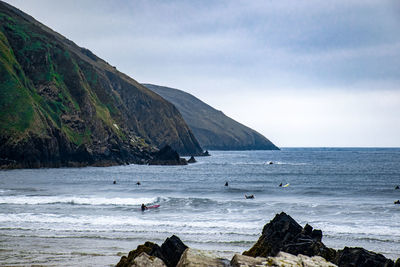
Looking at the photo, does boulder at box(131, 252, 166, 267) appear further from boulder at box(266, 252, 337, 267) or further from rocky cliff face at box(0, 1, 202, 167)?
rocky cliff face at box(0, 1, 202, 167)

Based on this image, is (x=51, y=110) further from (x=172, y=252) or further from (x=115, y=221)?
(x=172, y=252)

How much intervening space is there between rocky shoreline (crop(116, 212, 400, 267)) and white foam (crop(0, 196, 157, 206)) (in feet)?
96.5

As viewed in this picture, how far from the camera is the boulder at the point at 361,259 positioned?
1350cm

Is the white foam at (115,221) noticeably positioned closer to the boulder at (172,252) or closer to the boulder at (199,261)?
the boulder at (172,252)

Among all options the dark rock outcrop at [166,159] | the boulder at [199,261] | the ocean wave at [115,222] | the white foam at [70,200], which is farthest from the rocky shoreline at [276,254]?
the dark rock outcrop at [166,159]

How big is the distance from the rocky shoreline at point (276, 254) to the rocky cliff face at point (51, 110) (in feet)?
304

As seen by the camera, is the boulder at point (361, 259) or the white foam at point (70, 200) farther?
the white foam at point (70, 200)

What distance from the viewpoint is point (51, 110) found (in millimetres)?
122688

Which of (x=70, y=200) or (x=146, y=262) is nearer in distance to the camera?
(x=146, y=262)

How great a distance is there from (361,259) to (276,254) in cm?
366

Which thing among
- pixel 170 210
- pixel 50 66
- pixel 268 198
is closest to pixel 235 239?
pixel 170 210

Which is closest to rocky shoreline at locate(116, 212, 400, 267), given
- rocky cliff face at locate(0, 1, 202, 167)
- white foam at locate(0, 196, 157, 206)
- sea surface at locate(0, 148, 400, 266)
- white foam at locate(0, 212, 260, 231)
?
sea surface at locate(0, 148, 400, 266)

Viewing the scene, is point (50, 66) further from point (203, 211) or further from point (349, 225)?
point (349, 225)

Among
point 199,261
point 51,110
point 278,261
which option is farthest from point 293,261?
point 51,110
